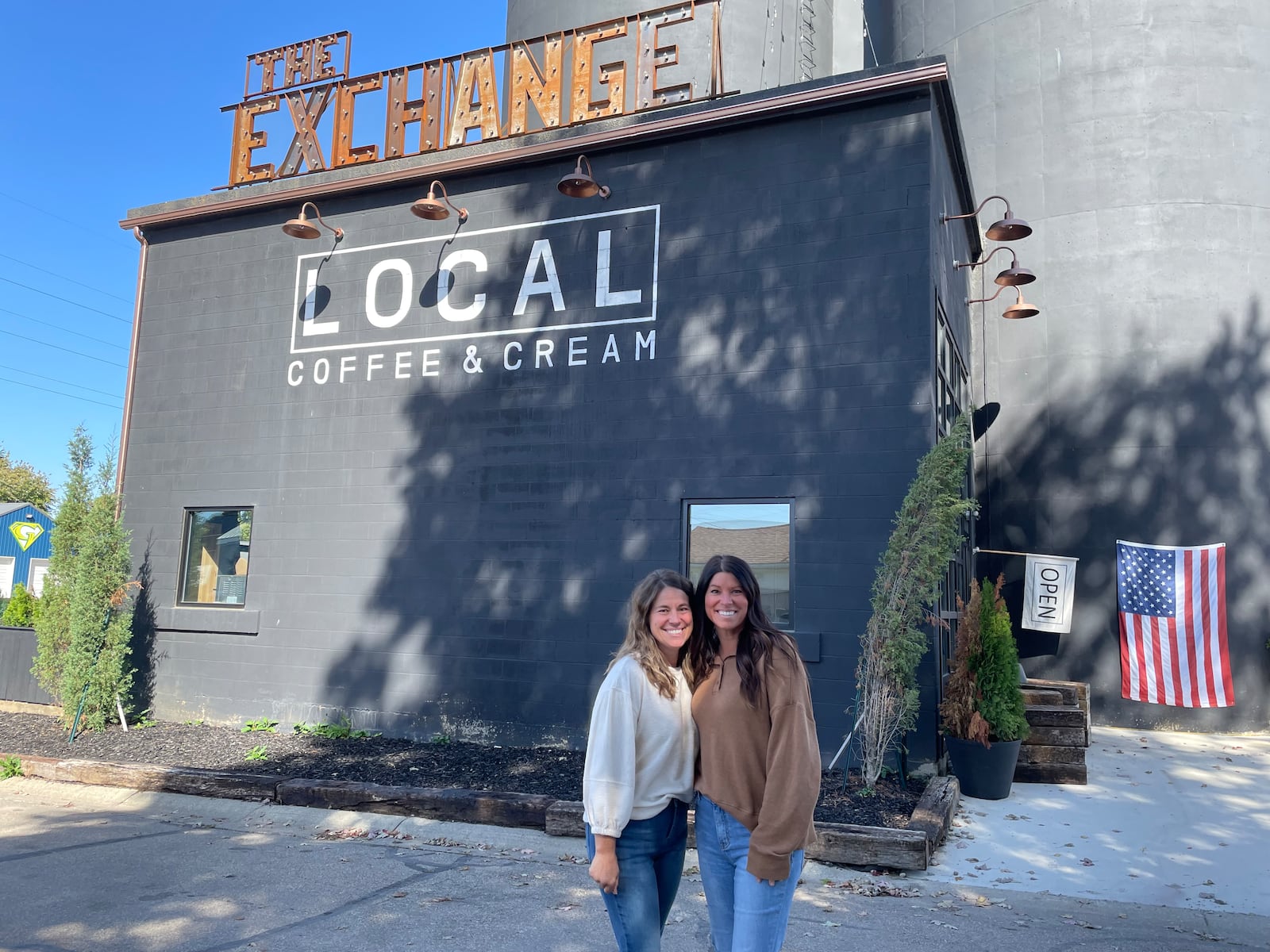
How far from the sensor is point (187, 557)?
1158 cm

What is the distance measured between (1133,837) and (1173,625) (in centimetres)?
565

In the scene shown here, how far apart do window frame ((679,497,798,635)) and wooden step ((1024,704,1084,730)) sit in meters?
2.31

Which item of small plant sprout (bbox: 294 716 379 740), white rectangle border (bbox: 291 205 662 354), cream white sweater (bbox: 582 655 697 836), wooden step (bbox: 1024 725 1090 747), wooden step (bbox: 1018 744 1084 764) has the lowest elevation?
small plant sprout (bbox: 294 716 379 740)

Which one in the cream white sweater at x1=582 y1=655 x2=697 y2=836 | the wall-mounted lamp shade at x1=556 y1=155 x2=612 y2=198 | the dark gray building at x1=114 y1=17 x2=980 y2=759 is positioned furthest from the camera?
the wall-mounted lamp shade at x1=556 y1=155 x2=612 y2=198

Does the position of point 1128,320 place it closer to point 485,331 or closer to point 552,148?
point 552,148

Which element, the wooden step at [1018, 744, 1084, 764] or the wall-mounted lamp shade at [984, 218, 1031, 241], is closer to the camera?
the wooden step at [1018, 744, 1084, 764]

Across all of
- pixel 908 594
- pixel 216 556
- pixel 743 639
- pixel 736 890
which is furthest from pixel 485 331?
pixel 736 890

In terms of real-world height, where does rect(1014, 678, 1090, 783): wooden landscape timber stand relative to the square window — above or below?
below

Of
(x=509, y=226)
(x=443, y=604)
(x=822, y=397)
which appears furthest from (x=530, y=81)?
(x=443, y=604)

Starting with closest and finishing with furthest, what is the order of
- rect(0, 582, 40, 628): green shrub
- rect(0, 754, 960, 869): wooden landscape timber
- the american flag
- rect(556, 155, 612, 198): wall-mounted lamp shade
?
rect(0, 754, 960, 869): wooden landscape timber, rect(556, 155, 612, 198): wall-mounted lamp shade, the american flag, rect(0, 582, 40, 628): green shrub

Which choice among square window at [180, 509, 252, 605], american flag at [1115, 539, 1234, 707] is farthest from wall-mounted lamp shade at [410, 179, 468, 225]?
american flag at [1115, 539, 1234, 707]

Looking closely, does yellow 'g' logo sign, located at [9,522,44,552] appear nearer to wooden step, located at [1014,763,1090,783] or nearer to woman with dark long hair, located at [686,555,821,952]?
wooden step, located at [1014,763,1090,783]

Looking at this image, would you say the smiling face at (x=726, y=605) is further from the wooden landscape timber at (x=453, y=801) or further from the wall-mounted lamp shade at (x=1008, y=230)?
the wall-mounted lamp shade at (x=1008, y=230)

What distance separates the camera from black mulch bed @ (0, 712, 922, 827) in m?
7.45
